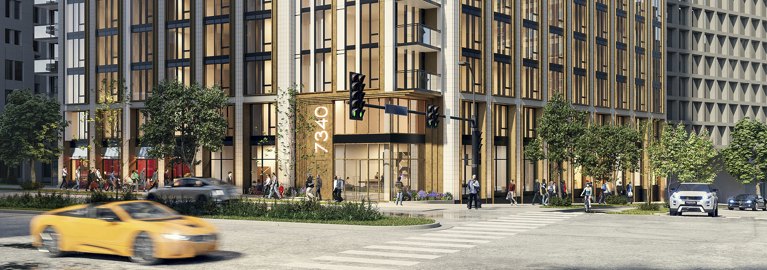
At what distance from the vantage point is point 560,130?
49844mm

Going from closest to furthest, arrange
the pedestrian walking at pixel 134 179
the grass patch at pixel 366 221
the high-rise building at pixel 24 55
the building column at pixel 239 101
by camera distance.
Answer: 1. the grass patch at pixel 366 221
2. the pedestrian walking at pixel 134 179
3. the building column at pixel 239 101
4. the high-rise building at pixel 24 55

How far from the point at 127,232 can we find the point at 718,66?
312 ft

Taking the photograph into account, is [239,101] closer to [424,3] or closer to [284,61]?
[284,61]

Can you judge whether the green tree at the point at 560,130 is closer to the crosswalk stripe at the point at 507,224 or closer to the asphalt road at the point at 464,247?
the asphalt road at the point at 464,247

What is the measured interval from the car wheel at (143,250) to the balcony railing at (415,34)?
121ft

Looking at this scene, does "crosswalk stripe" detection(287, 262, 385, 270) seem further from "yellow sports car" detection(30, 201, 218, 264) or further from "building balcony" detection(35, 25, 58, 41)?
"building balcony" detection(35, 25, 58, 41)

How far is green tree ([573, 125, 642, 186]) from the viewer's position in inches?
1924

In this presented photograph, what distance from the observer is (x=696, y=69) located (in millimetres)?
98438

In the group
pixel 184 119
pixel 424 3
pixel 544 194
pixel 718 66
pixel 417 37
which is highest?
pixel 718 66

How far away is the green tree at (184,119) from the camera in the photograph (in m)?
57.4

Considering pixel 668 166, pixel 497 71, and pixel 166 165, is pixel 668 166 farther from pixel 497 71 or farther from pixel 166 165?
pixel 166 165

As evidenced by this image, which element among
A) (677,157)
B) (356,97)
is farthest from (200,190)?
(677,157)

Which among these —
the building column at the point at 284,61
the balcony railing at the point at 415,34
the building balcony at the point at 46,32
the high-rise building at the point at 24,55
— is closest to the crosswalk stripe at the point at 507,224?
the balcony railing at the point at 415,34

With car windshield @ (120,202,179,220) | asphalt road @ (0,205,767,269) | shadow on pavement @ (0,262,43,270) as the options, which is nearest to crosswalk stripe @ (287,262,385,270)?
asphalt road @ (0,205,767,269)
